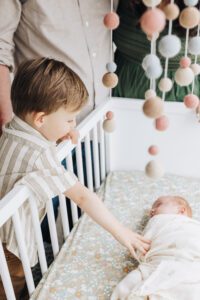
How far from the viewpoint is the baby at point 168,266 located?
0.92 metres

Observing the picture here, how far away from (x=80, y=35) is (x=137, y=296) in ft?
2.53

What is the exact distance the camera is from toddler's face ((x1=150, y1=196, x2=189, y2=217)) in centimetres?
124

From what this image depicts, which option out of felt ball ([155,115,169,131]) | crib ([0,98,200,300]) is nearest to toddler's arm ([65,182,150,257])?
crib ([0,98,200,300])

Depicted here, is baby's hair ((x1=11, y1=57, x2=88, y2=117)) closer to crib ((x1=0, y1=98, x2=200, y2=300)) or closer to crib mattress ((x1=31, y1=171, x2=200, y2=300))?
crib ((x1=0, y1=98, x2=200, y2=300))

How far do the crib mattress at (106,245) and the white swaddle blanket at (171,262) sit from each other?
0.33ft

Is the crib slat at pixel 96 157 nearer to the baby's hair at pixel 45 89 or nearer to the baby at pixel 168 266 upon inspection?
the baby at pixel 168 266

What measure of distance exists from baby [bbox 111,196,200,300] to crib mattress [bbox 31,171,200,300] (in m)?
0.08

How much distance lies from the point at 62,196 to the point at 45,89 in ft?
1.20

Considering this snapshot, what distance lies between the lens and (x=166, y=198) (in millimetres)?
1299

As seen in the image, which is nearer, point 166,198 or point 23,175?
point 23,175

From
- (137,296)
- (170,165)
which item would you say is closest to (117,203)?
(170,165)

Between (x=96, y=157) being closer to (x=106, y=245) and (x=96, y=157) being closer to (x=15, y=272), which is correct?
(x=106, y=245)

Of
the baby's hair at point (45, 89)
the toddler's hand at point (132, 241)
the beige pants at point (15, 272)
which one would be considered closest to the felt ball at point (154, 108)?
the baby's hair at point (45, 89)

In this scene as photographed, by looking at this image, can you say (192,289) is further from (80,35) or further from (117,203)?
(80,35)
